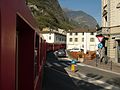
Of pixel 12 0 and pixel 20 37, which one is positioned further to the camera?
pixel 20 37

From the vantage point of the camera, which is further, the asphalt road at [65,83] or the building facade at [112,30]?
the building facade at [112,30]

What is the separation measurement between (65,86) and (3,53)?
15.8 metres

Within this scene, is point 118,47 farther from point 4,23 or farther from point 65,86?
point 4,23

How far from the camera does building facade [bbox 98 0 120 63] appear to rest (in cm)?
3825

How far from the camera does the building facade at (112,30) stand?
38.2m

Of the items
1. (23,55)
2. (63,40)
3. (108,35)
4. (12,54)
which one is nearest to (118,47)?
(108,35)

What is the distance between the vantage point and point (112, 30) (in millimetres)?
39531

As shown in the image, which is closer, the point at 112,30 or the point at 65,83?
the point at 65,83

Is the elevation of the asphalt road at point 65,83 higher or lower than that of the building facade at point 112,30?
lower

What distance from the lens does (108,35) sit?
133 feet

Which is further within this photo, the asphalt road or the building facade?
the building facade

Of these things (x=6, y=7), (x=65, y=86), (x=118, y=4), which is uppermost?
(x=118, y=4)

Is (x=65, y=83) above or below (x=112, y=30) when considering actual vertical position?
below

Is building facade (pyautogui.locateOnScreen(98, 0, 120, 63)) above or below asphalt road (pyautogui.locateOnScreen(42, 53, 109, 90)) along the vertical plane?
above
